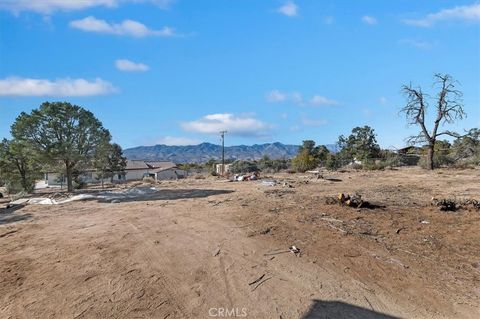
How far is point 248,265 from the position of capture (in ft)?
19.2

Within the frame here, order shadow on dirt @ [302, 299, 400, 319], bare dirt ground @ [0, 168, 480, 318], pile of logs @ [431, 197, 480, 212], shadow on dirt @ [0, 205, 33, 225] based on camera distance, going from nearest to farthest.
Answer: shadow on dirt @ [302, 299, 400, 319] → bare dirt ground @ [0, 168, 480, 318] → pile of logs @ [431, 197, 480, 212] → shadow on dirt @ [0, 205, 33, 225]

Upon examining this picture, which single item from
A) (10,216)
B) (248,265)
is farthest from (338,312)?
(10,216)

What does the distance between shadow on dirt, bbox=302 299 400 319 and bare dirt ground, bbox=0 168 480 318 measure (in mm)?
15

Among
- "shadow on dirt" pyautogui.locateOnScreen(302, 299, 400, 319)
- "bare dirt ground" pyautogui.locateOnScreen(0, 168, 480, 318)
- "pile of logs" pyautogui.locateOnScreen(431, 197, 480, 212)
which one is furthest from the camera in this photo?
"pile of logs" pyautogui.locateOnScreen(431, 197, 480, 212)

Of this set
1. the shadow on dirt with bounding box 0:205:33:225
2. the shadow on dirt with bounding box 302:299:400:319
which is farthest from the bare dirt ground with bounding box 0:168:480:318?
the shadow on dirt with bounding box 0:205:33:225

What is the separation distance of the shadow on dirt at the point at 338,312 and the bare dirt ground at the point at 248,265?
0.01 m

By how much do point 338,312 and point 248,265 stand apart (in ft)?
5.72

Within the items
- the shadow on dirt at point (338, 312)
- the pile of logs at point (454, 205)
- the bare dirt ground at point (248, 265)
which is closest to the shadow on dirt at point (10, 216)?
the bare dirt ground at point (248, 265)

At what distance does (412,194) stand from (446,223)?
4.52 meters

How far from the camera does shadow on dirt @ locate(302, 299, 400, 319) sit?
4.46 meters

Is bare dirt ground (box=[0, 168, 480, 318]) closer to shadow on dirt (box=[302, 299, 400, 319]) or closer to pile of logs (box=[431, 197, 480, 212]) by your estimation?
shadow on dirt (box=[302, 299, 400, 319])

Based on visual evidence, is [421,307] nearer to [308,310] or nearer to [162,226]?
[308,310]

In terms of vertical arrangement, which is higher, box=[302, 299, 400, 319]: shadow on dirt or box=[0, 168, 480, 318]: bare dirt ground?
box=[0, 168, 480, 318]: bare dirt ground

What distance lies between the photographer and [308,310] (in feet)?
15.0
